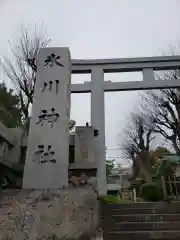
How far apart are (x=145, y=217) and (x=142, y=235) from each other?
1.86 ft

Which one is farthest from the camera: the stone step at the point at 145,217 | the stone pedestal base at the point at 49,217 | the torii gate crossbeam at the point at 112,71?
the torii gate crossbeam at the point at 112,71

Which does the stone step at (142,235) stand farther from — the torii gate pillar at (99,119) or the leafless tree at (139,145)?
the leafless tree at (139,145)

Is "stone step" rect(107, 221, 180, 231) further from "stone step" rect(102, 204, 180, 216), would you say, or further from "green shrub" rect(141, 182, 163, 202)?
"green shrub" rect(141, 182, 163, 202)

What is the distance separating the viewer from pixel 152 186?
9984 mm

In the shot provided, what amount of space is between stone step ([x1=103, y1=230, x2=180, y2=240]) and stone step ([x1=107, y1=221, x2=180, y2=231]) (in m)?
0.16

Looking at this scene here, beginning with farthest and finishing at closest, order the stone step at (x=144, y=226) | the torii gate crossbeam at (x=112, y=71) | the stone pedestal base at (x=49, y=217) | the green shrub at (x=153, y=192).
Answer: the green shrub at (x=153, y=192) → the torii gate crossbeam at (x=112, y=71) → the stone step at (x=144, y=226) → the stone pedestal base at (x=49, y=217)

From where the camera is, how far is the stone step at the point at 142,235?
5.17 m

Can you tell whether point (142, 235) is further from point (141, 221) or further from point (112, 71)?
point (112, 71)

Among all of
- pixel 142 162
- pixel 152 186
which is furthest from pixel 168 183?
pixel 142 162

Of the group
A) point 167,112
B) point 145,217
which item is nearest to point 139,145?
point 167,112

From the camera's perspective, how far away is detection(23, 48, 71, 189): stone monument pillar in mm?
4805

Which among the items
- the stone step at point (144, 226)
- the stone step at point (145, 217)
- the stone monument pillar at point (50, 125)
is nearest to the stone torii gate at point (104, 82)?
the stone step at point (145, 217)

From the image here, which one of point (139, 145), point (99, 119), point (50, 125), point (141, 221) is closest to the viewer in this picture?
point (50, 125)

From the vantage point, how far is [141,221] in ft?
18.7
